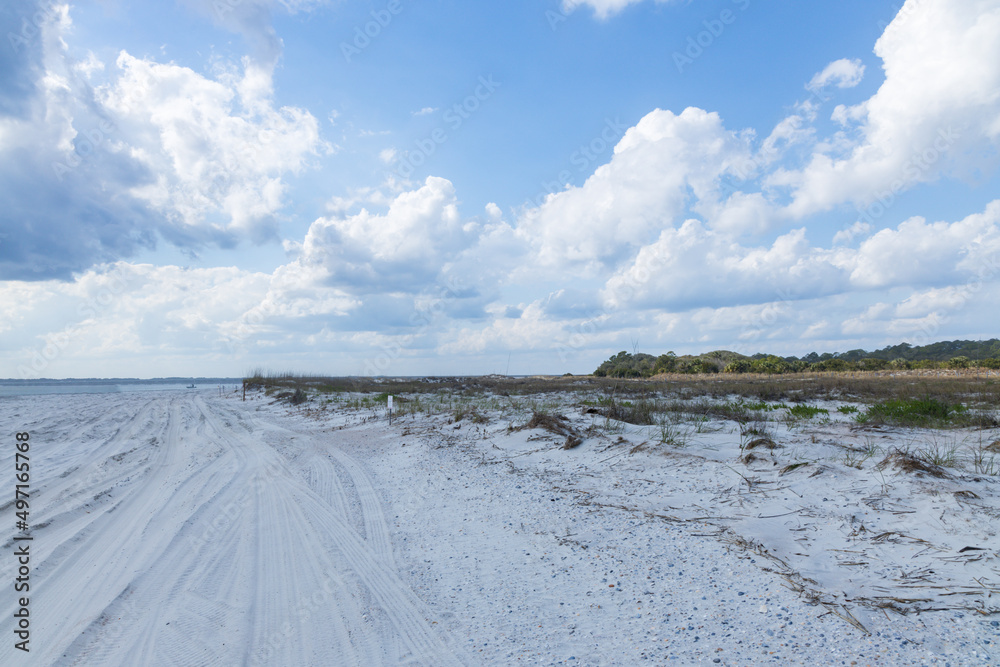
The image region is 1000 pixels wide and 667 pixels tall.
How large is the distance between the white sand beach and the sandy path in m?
0.03

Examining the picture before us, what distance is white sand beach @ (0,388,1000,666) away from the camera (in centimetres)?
319

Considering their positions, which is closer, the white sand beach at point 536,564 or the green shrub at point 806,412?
the white sand beach at point 536,564

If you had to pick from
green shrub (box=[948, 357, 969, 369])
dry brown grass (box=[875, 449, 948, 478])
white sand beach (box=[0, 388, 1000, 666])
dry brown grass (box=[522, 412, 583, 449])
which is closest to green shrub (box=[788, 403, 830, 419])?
white sand beach (box=[0, 388, 1000, 666])

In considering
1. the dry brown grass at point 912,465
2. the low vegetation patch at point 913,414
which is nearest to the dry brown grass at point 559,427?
the dry brown grass at point 912,465

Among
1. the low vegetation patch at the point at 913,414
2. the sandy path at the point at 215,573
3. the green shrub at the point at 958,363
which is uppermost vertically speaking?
the green shrub at the point at 958,363

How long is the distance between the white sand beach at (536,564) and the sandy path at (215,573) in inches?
1.0

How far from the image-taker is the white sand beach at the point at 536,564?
3.19 meters

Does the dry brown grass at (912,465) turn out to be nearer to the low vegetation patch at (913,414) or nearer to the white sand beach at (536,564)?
the white sand beach at (536,564)

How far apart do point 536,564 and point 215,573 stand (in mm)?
3198

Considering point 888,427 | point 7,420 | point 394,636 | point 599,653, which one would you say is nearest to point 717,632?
point 599,653

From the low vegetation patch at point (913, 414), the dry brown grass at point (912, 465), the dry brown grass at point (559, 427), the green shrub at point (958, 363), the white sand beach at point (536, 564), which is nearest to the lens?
the white sand beach at point (536, 564)

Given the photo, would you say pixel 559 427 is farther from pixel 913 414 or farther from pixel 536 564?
pixel 913 414

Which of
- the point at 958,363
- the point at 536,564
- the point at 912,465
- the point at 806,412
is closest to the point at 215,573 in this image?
the point at 536,564

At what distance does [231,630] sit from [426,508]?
333 centimetres
